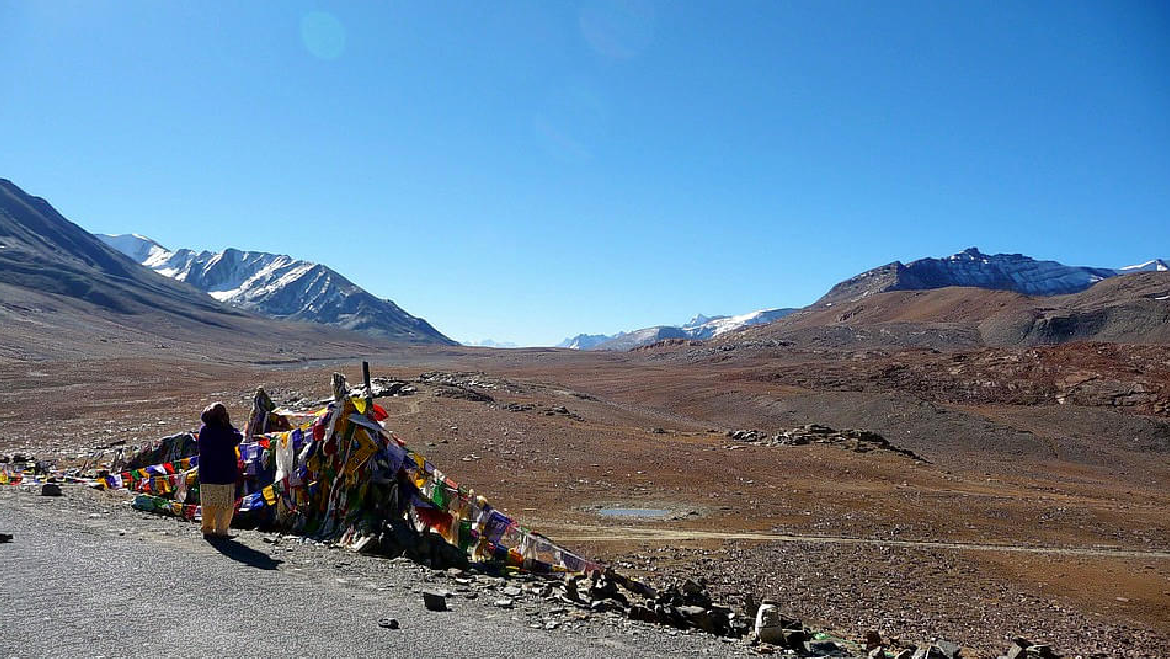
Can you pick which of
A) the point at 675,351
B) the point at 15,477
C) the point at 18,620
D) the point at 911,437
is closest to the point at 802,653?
the point at 18,620

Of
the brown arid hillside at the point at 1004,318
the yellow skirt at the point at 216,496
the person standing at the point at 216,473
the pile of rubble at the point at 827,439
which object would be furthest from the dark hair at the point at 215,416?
Answer: the brown arid hillside at the point at 1004,318

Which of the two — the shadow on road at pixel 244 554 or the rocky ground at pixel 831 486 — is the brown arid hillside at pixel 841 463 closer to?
the rocky ground at pixel 831 486

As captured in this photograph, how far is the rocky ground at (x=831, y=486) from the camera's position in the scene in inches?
482

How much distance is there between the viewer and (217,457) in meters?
10.0

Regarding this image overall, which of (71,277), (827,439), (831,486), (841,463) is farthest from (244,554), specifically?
(71,277)

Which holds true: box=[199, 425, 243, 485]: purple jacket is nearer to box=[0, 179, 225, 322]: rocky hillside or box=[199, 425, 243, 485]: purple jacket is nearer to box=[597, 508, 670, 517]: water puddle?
box=[597, 508, 670, 517]: water puddle

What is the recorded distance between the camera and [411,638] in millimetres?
6504

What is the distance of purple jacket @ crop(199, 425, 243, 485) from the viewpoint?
984 centimetres

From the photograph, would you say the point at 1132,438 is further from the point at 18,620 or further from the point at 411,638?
the point at 18,620

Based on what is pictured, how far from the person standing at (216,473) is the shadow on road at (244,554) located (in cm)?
32

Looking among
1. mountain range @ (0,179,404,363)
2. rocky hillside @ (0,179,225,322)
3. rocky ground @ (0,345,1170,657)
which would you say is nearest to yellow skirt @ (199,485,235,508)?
rocky ground @ (0,345,1170,657)

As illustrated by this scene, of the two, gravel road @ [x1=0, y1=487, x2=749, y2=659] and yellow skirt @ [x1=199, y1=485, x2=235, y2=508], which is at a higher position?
yellow skirt @ [x1=199, y1=485, x2=235, y2=508]

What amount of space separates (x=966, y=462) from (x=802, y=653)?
30356 millimetres

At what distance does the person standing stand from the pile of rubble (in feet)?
87.9
